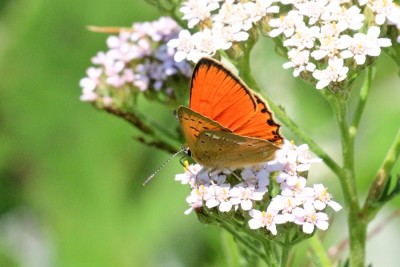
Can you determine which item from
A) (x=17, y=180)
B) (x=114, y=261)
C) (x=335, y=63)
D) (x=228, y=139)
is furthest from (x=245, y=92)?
(x=17, y=180)

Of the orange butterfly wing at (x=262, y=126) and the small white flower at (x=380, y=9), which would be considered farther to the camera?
the small white flower at (x=380, y=9)

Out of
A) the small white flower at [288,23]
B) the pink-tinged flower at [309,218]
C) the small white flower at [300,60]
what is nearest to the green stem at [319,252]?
the pink-tinged flower at [309,218]

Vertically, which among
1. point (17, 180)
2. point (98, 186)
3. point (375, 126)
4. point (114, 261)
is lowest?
point (375, 126)

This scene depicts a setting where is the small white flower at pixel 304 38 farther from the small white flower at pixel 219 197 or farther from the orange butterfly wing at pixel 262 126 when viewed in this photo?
the small white flower at pixel 219 197

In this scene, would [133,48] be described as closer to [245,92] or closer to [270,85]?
[245,92]

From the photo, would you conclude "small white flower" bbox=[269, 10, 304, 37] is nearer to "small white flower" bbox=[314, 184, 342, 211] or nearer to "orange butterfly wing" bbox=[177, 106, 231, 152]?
"orange butterfly wing" bbox=[177, 106, 231, 152]

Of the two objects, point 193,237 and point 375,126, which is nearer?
point 193,237
